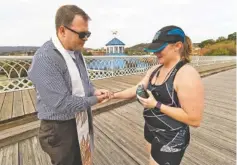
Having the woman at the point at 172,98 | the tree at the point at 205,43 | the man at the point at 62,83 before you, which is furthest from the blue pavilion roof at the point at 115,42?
the tree at the point at 205,43

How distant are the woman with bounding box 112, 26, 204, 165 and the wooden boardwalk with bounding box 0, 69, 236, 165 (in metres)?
1.14

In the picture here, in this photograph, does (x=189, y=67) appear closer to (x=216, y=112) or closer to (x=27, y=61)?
(x=216, y=112)

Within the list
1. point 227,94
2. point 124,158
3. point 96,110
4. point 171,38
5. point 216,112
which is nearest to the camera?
point 171,38

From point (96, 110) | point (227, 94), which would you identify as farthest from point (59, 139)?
point (227, 94)

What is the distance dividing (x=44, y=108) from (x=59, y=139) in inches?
10.5

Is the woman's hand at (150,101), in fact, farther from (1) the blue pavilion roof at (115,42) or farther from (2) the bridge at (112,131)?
(1) the blue pavilion roof at (115,42)

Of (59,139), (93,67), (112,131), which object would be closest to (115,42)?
(93,67)

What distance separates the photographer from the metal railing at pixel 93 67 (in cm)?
484

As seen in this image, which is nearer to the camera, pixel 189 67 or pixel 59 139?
pixel 189 67

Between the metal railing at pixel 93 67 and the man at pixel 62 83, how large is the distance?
12.9 ft

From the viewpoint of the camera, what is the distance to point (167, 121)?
4.38ft

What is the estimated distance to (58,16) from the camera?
50.0 inches

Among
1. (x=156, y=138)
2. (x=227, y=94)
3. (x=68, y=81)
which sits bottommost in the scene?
(x=227, y=94)

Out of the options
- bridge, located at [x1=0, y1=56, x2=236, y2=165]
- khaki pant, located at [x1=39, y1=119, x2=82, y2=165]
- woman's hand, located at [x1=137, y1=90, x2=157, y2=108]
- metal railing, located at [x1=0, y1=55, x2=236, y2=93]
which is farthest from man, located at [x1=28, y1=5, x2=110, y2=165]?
metal railing, located at [x1=0, y1=55, x2=236, y2=93]
